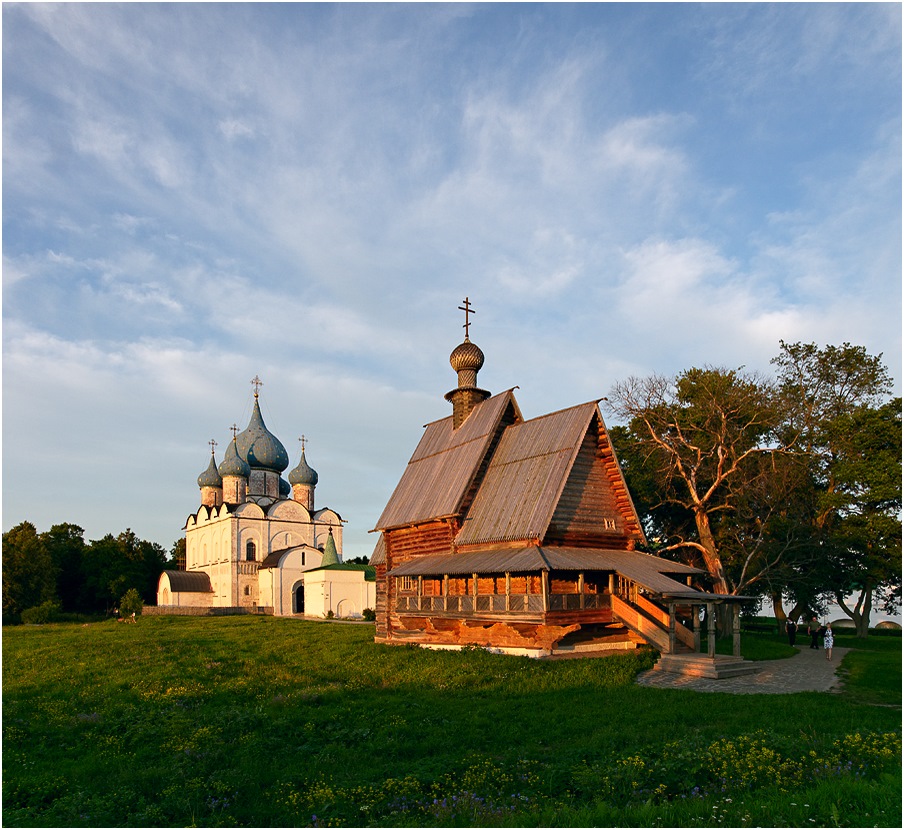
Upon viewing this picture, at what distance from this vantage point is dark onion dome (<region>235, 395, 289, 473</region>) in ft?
230

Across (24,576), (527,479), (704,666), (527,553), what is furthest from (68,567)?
(704,666)

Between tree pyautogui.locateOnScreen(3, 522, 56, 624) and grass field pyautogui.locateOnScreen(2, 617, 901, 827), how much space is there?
41951 mm

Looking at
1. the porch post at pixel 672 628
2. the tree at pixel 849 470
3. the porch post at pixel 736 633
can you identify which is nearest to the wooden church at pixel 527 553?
the porch post at pixel 672 628

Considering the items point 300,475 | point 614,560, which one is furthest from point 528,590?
point 300,475

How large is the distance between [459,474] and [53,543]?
2253 inches

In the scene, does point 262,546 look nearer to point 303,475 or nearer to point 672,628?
point 303,475

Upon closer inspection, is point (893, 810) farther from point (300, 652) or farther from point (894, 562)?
point (894, 562)

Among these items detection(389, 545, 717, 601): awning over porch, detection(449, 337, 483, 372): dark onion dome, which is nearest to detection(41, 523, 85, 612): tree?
detection(449, 337, 483, 372): dark onion dome

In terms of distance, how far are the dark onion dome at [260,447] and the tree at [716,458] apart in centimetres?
4506

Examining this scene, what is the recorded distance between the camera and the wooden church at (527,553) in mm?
20969

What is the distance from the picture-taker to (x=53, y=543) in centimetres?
6875

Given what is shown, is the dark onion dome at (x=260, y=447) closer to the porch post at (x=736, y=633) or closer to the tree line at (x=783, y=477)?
the tree line at (x=783, y=477)

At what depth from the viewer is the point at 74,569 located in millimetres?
67938

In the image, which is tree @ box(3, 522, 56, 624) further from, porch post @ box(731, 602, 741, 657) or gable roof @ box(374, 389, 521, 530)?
porch post @ box(731, 602, 741, 657)
